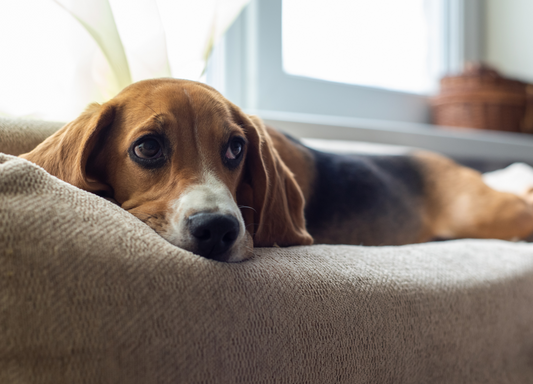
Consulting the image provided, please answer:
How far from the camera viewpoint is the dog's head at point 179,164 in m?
0.99

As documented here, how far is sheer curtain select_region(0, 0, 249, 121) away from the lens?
173cm

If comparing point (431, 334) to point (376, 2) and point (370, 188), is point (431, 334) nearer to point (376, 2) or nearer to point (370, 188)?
point (370, 188)

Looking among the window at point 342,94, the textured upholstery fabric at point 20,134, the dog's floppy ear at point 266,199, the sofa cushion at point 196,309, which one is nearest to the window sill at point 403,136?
Result: the window at point 342,94

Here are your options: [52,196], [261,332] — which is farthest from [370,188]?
[52,196]

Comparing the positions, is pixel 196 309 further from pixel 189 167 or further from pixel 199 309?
pixel 189 167

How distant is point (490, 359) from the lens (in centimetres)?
131

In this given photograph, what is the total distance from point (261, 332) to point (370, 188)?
155 cm

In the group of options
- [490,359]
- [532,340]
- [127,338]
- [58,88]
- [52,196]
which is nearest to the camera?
[127,338]

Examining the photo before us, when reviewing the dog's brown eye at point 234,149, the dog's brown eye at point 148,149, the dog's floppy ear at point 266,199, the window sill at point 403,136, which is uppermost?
the dog's brown eye at point 148,149

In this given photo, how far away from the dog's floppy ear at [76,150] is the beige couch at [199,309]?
0.27m

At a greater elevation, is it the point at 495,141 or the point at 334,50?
the point at 334,50

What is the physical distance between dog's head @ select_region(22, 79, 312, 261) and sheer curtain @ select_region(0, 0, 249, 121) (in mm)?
576

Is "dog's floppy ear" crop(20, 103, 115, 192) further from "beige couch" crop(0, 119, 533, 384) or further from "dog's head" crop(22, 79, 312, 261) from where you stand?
"beige couch" crop(0, 119, 533, 384)

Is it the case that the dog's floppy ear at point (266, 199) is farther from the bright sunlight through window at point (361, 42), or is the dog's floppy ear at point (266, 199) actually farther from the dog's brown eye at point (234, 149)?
the bright sunlight through window at point (361, 42)
